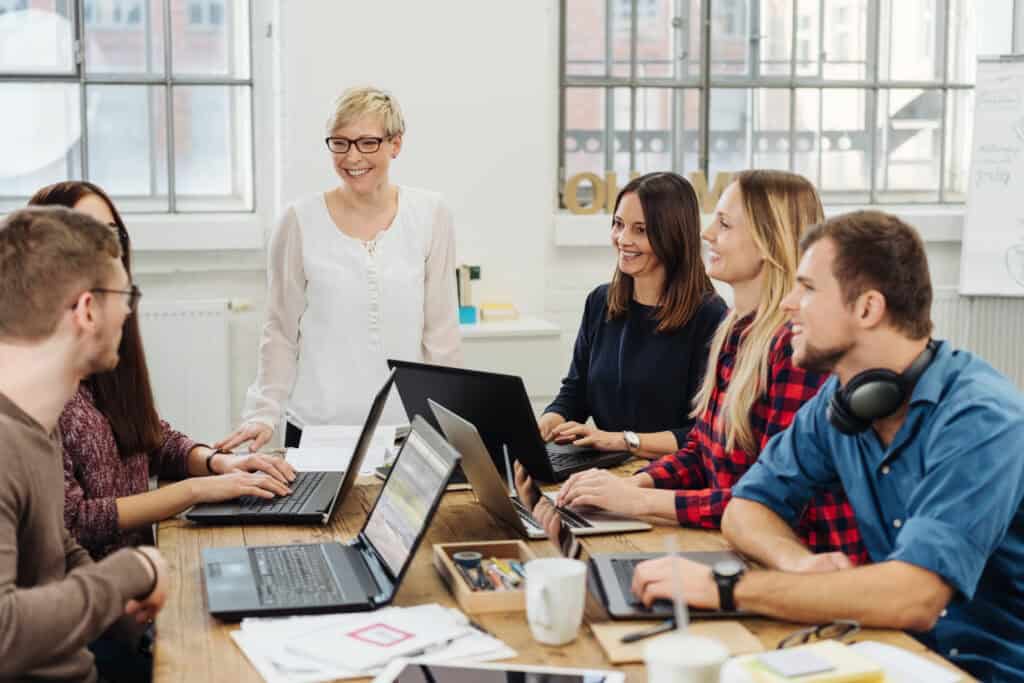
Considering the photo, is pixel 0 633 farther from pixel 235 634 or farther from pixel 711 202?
pixel 711 202

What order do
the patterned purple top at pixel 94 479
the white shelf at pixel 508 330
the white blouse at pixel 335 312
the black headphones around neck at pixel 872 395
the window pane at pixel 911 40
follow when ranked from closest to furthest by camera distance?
1. the black headphones around neck at pixel 872 395
2. the patterned purple top at pixel 94 479
3. the white blouse at pixel 335 312
4. the white shelf at pixel 508 330
5. the window pane at pixel 911 40

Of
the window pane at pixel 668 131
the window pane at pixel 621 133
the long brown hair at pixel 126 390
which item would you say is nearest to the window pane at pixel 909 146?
the window pane at pixel 668 131

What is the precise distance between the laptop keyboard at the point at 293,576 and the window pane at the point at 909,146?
406cm

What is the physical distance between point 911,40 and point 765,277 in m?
3.41

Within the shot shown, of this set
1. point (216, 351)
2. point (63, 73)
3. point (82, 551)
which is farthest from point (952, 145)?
point (82, 551)

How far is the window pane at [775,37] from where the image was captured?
17.2ft

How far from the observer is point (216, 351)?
14.9 ft

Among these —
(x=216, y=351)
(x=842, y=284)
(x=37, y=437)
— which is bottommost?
(x=216, y=351)

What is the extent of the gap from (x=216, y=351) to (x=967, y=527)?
3.24m

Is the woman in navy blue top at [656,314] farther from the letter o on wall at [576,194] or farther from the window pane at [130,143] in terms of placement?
the window pane at [130,143]

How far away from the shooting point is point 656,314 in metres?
3.07

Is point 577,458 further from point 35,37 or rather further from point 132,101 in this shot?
point 35,37

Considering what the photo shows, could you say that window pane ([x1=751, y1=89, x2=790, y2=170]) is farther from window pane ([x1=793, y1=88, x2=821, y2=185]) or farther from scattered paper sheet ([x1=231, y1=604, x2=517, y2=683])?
scattered paper sheet ([x1=231, y1=604, x2=517, y2=683])

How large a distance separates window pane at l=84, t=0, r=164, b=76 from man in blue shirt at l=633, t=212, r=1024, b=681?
10.9 feet
